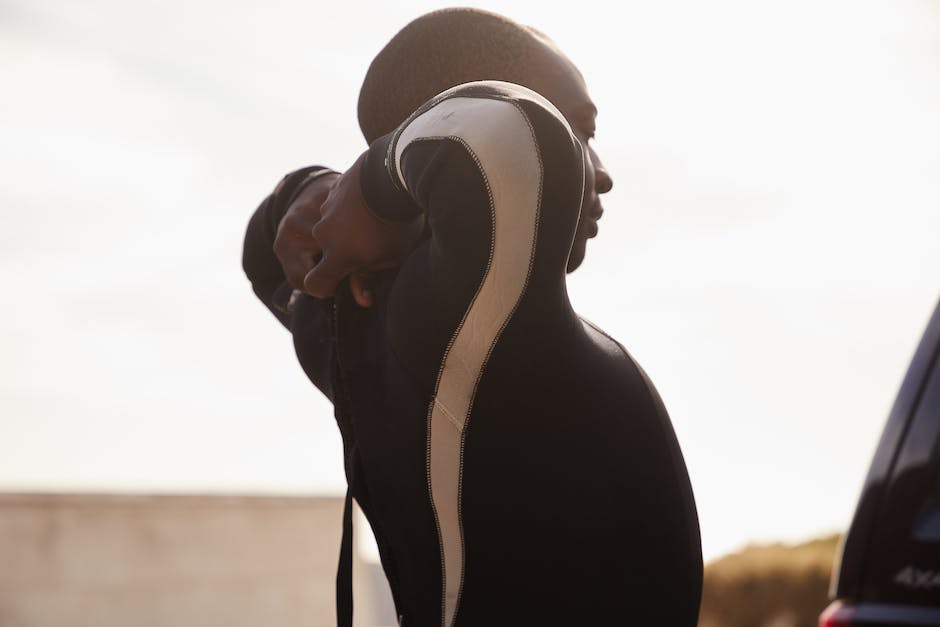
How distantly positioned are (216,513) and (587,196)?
1199cm

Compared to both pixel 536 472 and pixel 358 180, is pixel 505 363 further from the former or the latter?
pixel 358 180

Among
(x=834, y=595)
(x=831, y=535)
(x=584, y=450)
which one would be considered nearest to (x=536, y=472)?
(x=584, y=450)

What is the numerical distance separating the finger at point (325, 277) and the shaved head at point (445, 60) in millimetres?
395

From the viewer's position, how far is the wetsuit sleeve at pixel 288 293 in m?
2.41

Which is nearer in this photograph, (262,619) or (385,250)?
(385,250)

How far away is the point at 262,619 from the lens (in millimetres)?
13633

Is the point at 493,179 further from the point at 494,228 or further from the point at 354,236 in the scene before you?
the point at 354,236

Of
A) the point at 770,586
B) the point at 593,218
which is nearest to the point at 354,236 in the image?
the point at 593,218

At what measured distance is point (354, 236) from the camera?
195 centimetres

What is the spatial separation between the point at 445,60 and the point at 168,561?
455 inches

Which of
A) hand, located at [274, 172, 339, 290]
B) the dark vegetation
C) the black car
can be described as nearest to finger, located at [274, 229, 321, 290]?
hand, located at [274, 172, 339, 290]

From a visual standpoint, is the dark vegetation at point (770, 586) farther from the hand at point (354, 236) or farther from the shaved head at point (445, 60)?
the hand at point (354, 236)

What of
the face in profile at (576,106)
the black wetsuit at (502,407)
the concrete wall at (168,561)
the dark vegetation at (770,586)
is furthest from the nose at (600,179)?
the concrete wall at (168,561)

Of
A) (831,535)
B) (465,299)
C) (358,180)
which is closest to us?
(465,299)
